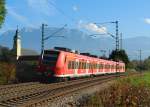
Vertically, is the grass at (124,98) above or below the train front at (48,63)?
below

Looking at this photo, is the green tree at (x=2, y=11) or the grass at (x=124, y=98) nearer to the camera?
the grass at (x=124, y=98)

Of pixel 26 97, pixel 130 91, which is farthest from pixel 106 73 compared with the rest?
pixel 130 91

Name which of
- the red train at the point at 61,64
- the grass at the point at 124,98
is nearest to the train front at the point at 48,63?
the red train at the point at 61,64

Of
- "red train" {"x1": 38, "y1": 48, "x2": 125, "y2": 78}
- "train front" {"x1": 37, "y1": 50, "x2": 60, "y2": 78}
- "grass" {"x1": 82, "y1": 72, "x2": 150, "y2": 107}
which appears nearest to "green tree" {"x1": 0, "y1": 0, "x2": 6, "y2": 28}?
"red train" {"x1": 38, "y1": 48, "x2": 125, "y2": 78}

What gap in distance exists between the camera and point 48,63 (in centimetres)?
3772

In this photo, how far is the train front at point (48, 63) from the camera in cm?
3719

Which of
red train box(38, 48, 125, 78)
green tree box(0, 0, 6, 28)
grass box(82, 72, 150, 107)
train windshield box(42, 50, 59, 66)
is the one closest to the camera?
grass box(82, 72, 150, 107)

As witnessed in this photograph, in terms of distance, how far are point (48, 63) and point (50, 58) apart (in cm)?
43

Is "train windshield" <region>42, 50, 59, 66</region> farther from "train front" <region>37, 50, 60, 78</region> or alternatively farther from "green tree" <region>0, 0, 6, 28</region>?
"green tree" <region>0, 0, 6, 28</region>

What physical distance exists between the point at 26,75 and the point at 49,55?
18.2ft

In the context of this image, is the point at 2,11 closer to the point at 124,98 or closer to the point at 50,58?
the point at 50,58

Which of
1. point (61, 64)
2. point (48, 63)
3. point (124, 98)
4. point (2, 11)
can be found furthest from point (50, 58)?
point (124, 98)

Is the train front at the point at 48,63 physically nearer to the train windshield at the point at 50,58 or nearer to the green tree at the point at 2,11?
A: the train windshield at the point at 50,58

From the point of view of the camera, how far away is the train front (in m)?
37.2
